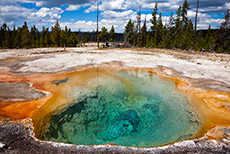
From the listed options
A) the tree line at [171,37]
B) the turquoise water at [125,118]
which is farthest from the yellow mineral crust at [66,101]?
the tree line at [171,37]

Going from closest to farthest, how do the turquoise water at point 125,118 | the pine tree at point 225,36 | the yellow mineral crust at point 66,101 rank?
the turquoise water at point 125,118 < the yellow mineral crust at point 66,101 < the pine tree at point 225,36

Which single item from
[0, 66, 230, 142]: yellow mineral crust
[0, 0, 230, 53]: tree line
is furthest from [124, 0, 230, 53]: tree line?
[0, 66, 230, 142]: yellow mineral crust

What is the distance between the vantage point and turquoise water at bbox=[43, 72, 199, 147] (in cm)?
465

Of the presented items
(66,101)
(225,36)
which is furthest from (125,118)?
(225,36)

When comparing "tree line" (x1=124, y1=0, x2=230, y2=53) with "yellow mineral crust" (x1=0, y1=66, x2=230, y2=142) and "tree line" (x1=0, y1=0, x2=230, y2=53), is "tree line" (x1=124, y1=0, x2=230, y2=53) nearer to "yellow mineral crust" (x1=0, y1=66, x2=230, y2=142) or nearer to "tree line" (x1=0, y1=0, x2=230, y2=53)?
"tree line" (x1=0, y1=0, x2=230, y2=53)

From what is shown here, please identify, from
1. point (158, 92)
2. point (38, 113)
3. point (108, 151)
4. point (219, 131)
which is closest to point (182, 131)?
point (219, 131)

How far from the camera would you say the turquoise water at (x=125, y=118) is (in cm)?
465

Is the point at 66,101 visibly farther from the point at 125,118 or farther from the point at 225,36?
the point at 225,36

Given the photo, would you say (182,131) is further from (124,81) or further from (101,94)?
(124,81)

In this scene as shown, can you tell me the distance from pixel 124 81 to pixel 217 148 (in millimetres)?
6266

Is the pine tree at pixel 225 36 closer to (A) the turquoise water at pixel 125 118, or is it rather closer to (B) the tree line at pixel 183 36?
(B) the tree line at pixel 183 36

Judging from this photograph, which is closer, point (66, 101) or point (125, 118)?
point (125, 118)

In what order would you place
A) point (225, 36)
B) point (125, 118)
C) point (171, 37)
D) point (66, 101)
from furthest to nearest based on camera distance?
point (171, 37), point (225, 36), point (66, 101), point (125, 118)

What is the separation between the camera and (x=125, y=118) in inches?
230
